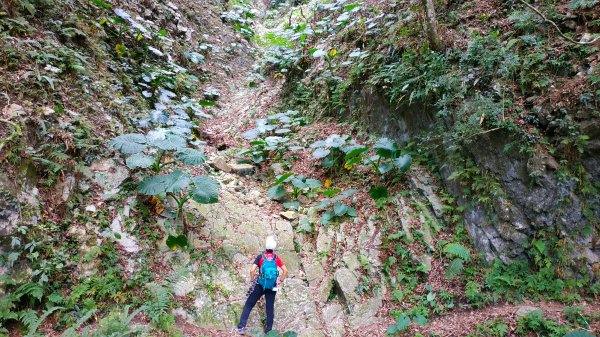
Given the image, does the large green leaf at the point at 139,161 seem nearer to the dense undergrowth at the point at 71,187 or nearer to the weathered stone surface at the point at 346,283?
the dense undergrowth at the point at 71,187

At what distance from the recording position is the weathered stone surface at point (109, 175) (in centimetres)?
481

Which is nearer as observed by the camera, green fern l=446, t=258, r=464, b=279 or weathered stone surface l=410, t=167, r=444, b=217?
green fern l=446, t=258, r=464, b=279

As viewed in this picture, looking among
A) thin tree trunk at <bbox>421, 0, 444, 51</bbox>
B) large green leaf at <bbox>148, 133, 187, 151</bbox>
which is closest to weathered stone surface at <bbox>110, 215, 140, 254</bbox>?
large green leaf at <bbox>148, 133, 187, 151</bbox>

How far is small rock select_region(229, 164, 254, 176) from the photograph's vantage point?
7105mm

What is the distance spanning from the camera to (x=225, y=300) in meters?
4.56

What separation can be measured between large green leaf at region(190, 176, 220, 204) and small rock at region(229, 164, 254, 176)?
228cm

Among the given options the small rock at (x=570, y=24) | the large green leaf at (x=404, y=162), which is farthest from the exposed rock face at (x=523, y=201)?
the small rock at (x=570, y=24)

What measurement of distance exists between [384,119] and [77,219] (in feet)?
17.5

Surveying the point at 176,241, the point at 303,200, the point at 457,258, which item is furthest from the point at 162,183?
the point at 457,258

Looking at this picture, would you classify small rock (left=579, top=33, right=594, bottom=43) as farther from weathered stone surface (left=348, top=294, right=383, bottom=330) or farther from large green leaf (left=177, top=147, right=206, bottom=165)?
large green leaf (left=177, top=147, right=206, bottom=165)

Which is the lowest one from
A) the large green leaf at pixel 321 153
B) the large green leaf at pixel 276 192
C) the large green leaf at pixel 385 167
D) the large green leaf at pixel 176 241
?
the large green leaf at pixel 176 241

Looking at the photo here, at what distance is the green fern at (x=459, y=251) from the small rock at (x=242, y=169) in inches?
163

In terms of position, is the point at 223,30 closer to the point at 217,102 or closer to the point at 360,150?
the point at 217,102

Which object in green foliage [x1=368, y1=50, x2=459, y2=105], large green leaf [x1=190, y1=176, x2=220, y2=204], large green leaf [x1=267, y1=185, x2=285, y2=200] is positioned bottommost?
large green leaf [x1=267, y1=185, x2=285, y2=200]
